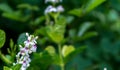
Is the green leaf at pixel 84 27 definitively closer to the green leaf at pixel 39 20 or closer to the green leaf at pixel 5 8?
the green leaf at pixel 39 20

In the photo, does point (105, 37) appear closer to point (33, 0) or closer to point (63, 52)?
point (33, 0)

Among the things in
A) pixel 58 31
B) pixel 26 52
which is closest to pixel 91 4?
pixel 58 31

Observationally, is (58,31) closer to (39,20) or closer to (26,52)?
(26,52)

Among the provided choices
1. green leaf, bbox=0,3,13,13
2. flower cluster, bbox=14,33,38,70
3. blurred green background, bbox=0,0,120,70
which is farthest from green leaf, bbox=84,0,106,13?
flower cluster, bbox=14,33,38,70

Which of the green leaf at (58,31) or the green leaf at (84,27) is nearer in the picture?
the green leaf at (58,31)

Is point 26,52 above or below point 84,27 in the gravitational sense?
below

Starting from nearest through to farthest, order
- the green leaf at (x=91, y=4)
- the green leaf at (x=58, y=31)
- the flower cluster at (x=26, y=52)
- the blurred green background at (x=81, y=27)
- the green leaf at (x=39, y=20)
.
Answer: the flower cluster at (x=26, y=52), the green leaf at (x=58, y=31), the green leaf at (x=91, y=4), the green leaf at (x=39, y=20), the blurred green background at (x=81, y=27)

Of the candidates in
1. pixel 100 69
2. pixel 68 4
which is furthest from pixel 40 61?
pixel 68 4

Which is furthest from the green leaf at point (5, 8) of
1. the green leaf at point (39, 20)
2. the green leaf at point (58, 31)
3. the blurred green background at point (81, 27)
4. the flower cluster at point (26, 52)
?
the flower cluster at point (26, 52)
